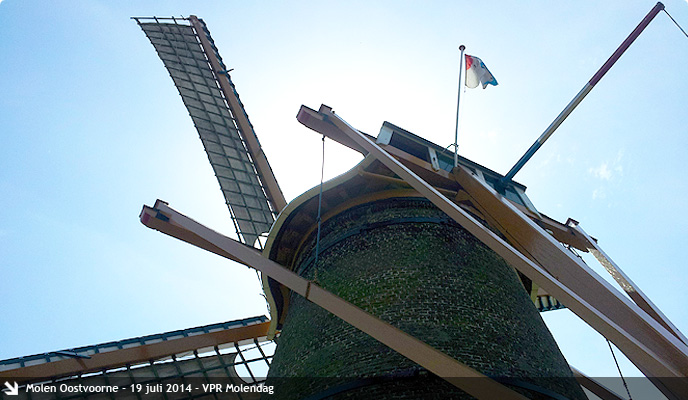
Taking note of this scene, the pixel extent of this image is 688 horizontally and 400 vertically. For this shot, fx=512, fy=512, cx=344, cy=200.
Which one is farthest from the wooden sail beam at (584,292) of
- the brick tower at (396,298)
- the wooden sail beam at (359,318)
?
the wooden sail beam at (359,318)

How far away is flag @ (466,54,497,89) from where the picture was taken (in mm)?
8969

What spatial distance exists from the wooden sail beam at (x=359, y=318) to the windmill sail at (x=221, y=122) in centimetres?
435

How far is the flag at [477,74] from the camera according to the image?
29.4 ft

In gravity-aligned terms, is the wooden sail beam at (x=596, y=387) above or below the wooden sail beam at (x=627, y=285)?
below

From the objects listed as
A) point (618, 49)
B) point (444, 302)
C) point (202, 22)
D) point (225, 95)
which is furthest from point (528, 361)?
point (202, 22)

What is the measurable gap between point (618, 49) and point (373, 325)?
487 centimetres

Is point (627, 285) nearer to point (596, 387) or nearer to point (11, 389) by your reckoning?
point (596, 387)

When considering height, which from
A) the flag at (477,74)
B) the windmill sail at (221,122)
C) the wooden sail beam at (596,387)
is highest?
the windmill sail at (221,122)

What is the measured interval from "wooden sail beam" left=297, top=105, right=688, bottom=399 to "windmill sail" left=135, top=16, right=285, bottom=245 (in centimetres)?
636

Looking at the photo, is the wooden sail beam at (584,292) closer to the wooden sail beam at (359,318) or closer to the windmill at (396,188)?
the windmill at (396,188)

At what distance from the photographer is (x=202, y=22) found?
741 inches

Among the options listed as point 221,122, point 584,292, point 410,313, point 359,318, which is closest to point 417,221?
point 410,313

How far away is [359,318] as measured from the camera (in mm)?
5398

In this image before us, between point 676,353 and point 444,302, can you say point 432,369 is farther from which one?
point 676,353
